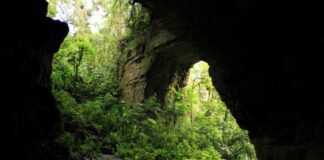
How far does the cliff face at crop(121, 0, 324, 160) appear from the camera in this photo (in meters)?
6.36

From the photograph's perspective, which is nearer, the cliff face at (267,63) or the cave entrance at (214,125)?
the cliff face at (267,63)

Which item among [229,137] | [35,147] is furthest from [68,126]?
[229,137]

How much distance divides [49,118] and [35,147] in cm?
107

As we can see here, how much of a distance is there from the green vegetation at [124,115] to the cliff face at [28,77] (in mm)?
1064

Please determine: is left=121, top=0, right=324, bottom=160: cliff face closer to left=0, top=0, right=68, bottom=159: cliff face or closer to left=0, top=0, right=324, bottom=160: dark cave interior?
left=0, top=0, right=324, bottom=160: dark cave interior

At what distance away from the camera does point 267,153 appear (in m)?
7.74

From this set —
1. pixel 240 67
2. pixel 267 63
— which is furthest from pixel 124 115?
pixel 267 63

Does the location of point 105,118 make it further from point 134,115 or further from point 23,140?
point 23,140

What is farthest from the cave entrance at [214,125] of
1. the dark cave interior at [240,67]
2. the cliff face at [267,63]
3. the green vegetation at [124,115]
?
the dark cave interior at [240,67]

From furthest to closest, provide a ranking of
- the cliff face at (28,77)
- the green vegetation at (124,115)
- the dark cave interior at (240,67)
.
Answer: the green vegetation at (124,115) → the dark cave interior at (240,67) → the cliff face at (28,77)

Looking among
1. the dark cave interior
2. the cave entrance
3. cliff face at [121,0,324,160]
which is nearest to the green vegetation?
the cave entrance

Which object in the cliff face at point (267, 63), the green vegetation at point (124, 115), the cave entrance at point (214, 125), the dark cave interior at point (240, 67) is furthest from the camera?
the cave entrance at point (214, 125)

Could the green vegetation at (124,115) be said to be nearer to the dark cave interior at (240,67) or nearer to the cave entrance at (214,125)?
the cave entrance at (214,125)

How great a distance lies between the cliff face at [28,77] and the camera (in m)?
5.11
